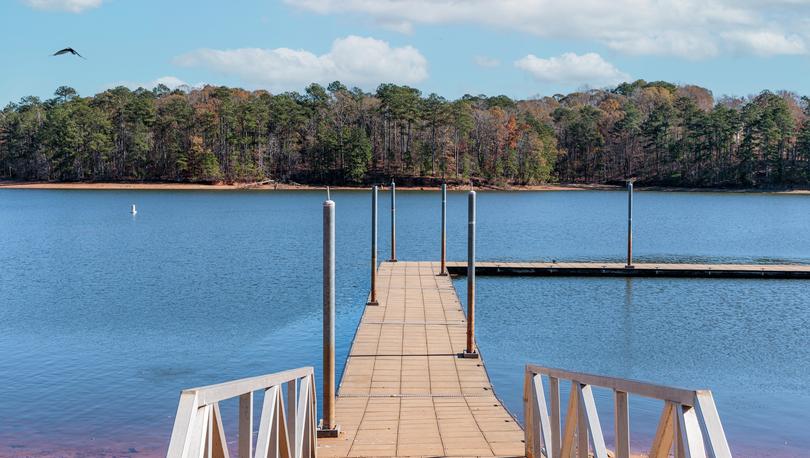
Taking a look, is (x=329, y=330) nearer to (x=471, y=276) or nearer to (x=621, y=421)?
(x=621, y=421)

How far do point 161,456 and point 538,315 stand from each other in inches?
445

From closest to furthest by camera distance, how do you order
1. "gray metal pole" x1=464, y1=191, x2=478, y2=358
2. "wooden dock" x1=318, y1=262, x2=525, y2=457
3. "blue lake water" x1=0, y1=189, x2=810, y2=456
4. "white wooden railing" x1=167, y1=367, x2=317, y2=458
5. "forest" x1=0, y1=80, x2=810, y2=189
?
"white wooden railing" x1=167, y1=367, x2=317, y2=458 < "wooden dock" x1=318, y1=262, x2=525, y2=457 < "blue lake water" x1=0, y1=189, x2=810, y2=456 < "gray metal pole" x1=464, y1=191, x2=478, y2=358 < "forest" x1=0, y1=80, x2=810, y2=189

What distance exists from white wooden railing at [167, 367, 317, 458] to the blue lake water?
15.6ft

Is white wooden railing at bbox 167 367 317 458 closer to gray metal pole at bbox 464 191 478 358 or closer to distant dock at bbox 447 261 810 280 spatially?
gray metal pole at bbox 464 191 478 358

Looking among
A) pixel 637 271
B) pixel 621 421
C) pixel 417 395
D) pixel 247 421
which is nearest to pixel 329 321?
pixel 417 395

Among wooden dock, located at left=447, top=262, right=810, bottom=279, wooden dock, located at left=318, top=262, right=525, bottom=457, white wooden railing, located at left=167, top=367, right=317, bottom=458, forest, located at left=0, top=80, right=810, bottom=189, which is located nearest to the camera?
white wooden railing, located at left=167, top=367, right=317, bottom=458

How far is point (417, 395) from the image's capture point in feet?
34.0

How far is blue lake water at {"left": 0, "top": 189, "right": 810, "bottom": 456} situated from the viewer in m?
12.1

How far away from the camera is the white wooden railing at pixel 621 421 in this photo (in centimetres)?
348

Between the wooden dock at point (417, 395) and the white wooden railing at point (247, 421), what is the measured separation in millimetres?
1234

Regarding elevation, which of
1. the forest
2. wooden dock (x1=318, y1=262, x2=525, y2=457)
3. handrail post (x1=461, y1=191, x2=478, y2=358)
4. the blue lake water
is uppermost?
the forest

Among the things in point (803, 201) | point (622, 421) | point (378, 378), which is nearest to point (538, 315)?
point (378, 378)

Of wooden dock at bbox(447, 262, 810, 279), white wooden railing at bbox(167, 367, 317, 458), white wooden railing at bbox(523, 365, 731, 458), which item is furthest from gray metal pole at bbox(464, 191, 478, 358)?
wooden dock at bbox(447, 262, 810, 279)

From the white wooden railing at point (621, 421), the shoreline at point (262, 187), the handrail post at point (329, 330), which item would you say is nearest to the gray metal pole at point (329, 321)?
the handrail post at point (329, 330)
